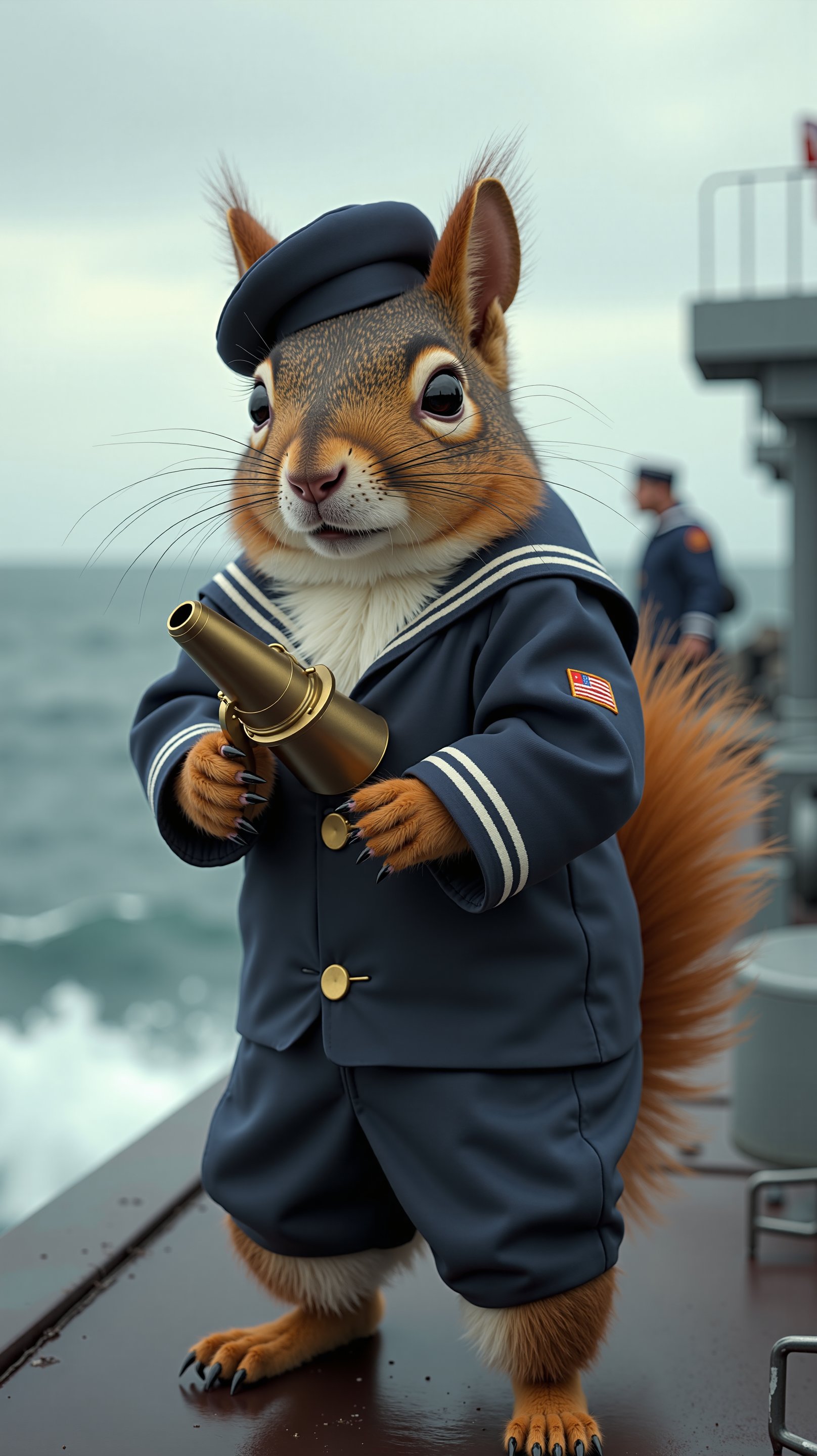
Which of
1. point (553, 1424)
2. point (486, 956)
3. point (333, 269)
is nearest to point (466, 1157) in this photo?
point (486, 956)

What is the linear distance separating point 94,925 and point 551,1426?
14308mm

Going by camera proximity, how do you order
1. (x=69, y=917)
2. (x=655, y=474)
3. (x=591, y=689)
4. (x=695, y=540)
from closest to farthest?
(x=591, y=689)
(x=695, y=540)
(x=655, y=474)
(x=69, y=917)

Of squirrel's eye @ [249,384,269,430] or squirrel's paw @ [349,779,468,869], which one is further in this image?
squirrel's eye @ [249,384,269,430]

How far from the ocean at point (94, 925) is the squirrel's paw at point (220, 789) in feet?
0.60

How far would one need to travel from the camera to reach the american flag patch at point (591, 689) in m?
1.45

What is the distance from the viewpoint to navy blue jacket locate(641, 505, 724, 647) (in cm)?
554

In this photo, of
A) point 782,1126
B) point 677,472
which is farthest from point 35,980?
point 782,1126

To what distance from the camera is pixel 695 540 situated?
18.3ft

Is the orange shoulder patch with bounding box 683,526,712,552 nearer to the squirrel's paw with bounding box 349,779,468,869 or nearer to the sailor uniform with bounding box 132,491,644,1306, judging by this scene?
the sailor uniform with bounding box 132,491,644,1306

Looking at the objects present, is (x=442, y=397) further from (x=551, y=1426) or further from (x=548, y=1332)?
(x=551, y=1426)

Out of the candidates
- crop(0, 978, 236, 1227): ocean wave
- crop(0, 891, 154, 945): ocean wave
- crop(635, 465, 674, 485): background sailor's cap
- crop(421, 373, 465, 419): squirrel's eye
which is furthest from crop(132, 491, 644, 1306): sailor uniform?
crop(0, 891, 154, 945): ocean wave

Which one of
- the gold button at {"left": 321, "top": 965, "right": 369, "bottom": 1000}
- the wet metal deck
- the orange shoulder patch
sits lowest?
the wet metal deck

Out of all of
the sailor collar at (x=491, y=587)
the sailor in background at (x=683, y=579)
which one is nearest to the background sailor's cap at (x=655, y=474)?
the sailor in background at (x=683, y=579)

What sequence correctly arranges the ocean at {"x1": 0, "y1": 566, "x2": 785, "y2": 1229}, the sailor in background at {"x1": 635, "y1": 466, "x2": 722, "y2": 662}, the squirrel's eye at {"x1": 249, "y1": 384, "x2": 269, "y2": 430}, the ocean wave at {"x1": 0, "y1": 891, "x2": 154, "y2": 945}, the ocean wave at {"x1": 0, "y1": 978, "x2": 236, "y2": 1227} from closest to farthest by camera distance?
the squirrel's eye at {"x1": 249, "y1": 384, "x2": 269, "y2": 430} < the sailor in background at {"x1": 635, "y1": 466, "x2": 722, "y2": 662} < the ocean wave at {"x1": 0, "y1": 978, "x2": 236, "y2": 1227} < the ocean at {"x1": 0, "y1": 566, "x2": 785, "y2": 1229} < the ocean wave at {"x1": 0, "y1": 891, "x2": 154, "y2": 945}
